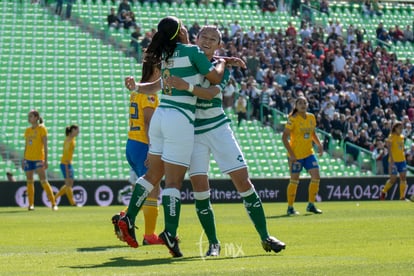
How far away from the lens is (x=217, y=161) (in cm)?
1156

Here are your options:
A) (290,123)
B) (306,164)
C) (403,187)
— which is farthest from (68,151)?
(403,187)

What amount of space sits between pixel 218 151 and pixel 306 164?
1146 centimetres

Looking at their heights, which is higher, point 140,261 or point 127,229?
point 127,229

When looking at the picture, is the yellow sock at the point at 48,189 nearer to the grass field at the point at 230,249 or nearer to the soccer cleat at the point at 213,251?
the grass field at the point at 230,249

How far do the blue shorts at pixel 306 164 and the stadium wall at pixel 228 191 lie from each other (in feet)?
29.8

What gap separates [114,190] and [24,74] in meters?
10.1

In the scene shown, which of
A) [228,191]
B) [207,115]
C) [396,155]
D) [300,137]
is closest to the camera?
[207,115]

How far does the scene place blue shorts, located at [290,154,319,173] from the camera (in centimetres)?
2264

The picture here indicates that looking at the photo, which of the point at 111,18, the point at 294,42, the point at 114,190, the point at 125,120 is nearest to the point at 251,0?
the point at 294,42

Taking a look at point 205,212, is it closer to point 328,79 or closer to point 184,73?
point 184,73

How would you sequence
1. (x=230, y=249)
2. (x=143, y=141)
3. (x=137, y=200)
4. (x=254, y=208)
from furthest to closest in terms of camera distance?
(x=143, y=141) < (x=230, y=249) < (x=137, y=200) < (x=254, y=208)

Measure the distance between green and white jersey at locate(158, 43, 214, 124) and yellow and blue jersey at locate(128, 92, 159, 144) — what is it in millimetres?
2762

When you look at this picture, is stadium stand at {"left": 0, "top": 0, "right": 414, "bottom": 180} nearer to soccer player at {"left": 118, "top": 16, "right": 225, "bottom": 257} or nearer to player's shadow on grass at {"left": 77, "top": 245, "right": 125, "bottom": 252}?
player's shadow on grass at {"left": 77, "top": 245, "right": 125, "bottom": 252}

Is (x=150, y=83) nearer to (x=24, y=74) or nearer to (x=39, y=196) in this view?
(x=39, y=196)
